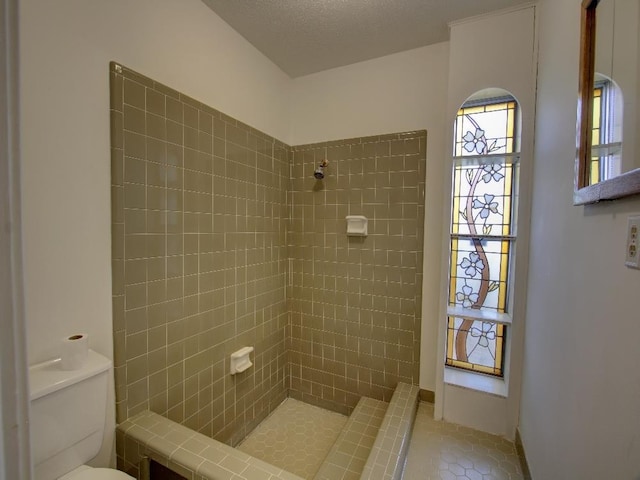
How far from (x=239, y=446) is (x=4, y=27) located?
88.0 inches

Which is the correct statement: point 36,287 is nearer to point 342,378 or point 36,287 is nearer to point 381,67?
point 342,378

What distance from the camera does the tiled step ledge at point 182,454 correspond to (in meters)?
1.11

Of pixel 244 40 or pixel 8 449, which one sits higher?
pixel 244 40

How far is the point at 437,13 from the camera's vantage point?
1610mm

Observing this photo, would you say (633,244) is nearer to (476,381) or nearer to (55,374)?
(476,381)

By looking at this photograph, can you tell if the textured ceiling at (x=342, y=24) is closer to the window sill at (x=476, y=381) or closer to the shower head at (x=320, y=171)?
the shower head at (x=320, y=171)

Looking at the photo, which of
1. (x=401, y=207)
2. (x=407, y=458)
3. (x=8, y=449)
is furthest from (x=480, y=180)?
(x=8, y=449)

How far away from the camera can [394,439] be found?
1.49 metres

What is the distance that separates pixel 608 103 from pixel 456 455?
1745 millimetres

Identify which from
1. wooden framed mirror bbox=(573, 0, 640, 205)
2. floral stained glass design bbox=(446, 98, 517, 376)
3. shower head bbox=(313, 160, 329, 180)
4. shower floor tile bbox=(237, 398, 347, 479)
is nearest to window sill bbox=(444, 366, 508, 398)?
floral stained glass design bbox=(446, 98, 517, 376)

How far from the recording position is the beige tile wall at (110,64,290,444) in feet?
4.17

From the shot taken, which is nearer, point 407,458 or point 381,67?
point 407,458

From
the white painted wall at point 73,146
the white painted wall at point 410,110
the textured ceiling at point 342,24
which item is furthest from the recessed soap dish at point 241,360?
the textured ceiling at point 342,24

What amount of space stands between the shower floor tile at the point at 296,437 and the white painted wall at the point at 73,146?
0.95m
